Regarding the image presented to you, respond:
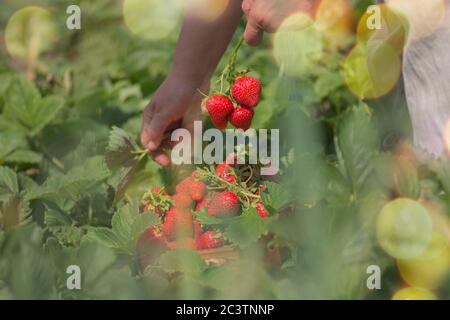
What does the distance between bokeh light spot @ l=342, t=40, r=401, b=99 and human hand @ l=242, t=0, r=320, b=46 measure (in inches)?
13.5

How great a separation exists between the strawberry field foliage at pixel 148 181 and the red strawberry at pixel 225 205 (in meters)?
0.08

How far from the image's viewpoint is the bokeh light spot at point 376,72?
162 centimetres

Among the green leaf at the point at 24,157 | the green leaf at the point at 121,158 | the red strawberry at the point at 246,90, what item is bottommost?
the green leaf at the point at 121,158

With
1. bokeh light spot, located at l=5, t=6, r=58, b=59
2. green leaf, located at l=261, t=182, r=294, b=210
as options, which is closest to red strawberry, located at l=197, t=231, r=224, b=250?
green leaf, located at l=261, t=182, r=294, b=210

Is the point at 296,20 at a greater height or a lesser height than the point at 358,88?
lesser

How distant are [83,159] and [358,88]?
815mm

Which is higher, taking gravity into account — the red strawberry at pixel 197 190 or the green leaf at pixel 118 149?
the green leaf at pixel 118 149

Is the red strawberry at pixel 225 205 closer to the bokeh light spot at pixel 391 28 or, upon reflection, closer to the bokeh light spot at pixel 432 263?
the bokeh light spot at pixel 391 28

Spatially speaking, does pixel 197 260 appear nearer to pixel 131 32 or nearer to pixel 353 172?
pixel 353 172

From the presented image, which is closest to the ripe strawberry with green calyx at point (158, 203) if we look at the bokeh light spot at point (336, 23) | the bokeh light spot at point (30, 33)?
the bokeh light spot at point (336, 23)

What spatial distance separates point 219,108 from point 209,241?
260 millimetres

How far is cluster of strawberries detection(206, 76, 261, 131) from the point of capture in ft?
Result: 4.54

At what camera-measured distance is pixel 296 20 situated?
1353 millimetres
